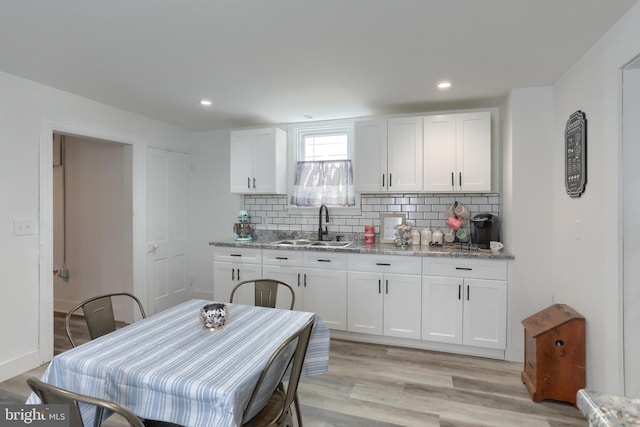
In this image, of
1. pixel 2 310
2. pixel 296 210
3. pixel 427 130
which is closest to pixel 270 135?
pixel 296 210

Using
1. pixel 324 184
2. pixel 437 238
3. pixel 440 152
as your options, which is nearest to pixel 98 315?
pixel 324 184

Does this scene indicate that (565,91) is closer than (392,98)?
Yes

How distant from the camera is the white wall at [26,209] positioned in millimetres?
2666

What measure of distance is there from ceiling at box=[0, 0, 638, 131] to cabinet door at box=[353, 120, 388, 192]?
328mm

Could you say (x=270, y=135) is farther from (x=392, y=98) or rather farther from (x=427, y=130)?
(x=427, y=130)

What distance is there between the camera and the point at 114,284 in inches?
162

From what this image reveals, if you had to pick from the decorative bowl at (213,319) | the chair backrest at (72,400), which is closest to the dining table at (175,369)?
the decorative bowl at (213,319)

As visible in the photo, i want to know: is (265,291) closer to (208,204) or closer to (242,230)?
(242,230)

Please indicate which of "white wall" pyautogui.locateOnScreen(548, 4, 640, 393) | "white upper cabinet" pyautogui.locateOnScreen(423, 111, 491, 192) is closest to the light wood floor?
"white wall" pyautogui.locateOnScreen(548, 4, 640, 393)

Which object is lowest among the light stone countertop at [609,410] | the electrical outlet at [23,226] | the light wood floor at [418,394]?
the light wood floor at [418,394]

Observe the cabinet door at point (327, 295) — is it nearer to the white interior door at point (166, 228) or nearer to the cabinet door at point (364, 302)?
the cabinet door at point (364, 302)

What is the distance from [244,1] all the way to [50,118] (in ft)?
7.77

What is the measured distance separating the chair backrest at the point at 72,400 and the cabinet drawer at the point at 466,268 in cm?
267

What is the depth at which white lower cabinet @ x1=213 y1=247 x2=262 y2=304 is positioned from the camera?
12.3 ft
